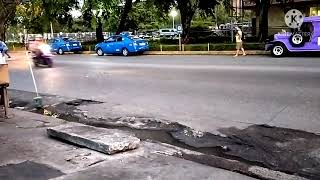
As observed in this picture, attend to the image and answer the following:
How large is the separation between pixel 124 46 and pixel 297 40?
39.4ft

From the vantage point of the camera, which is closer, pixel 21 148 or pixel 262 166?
pixel 262 166

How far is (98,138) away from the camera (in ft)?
21.4

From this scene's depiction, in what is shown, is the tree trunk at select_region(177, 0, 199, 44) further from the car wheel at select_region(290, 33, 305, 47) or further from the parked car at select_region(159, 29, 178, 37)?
the parked car at select_region(159, 29, 178, 37)

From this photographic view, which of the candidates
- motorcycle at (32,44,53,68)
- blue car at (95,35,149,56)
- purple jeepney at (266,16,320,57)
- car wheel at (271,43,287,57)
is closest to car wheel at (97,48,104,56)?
blue car at (95,35,149,56)

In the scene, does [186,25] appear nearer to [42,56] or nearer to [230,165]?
[42,56]

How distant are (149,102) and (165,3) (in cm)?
2435

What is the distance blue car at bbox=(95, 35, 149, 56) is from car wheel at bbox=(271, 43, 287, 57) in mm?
10016

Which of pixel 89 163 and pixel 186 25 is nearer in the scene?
pixel 89 163

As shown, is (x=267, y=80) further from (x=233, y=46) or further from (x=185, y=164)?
(x=233, y=46)

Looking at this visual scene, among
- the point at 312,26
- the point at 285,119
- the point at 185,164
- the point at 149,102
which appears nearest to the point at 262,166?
the point at 185,164

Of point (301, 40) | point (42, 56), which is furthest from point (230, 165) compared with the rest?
point (42, 56)

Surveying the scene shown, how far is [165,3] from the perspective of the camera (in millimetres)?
33875

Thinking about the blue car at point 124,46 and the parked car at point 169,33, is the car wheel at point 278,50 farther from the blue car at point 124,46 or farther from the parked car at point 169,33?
the parked car at point 169,33

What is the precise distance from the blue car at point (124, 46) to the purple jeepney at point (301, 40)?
9.89 meters
